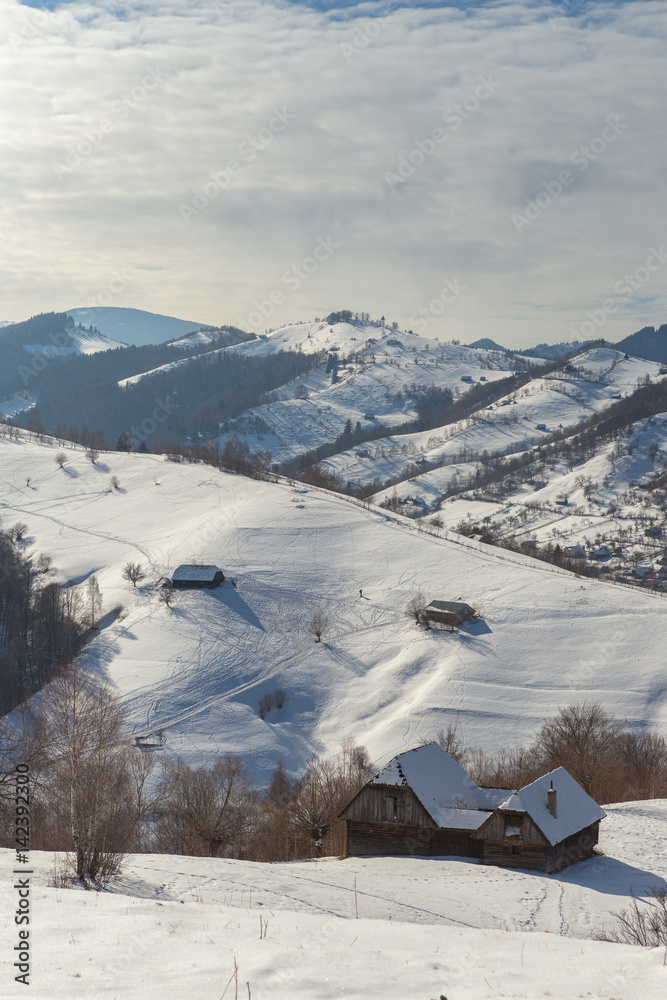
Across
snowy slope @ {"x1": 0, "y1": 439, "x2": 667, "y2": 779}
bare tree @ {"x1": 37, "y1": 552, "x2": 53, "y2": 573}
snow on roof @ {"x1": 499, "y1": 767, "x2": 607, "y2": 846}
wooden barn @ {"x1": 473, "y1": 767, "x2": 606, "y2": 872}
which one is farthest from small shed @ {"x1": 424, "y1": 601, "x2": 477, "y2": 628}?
bare tree @ {"x1": 37, "y1": 552, "x2": 53, "y2": 573}

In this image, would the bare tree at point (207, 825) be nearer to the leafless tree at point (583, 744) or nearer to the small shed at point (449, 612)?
the leafless tree at point (583, 744)

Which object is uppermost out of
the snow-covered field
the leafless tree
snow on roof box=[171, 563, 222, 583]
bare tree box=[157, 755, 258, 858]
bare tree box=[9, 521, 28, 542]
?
the snow-covered field

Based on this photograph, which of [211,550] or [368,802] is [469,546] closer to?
[211,550]

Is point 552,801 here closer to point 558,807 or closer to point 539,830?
point 558,807

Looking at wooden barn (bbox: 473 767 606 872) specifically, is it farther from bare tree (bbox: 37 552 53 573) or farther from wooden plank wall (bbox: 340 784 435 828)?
bare tree (bbox: 37 552 53 573)

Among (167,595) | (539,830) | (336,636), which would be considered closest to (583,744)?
(539,830)
